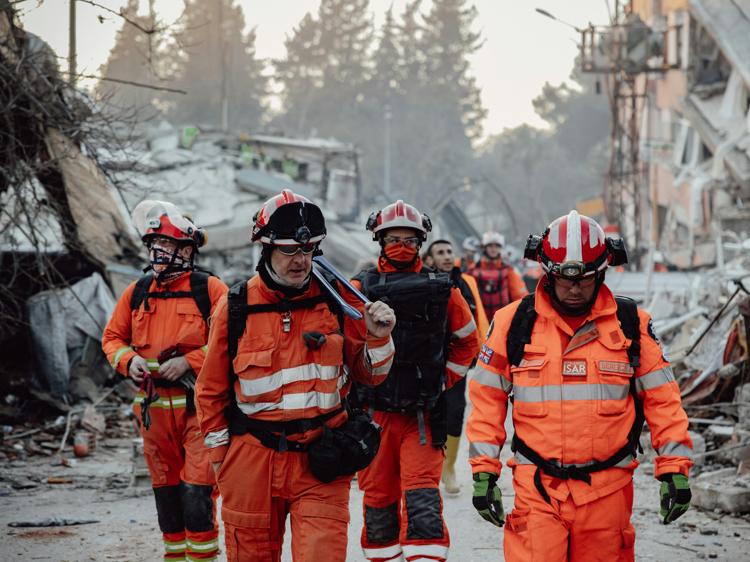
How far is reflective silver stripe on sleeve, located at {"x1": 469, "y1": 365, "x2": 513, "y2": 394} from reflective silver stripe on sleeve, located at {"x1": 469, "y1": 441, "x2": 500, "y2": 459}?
0.24 meters

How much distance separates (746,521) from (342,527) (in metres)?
4.29

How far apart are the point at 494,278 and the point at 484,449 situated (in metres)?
7.06

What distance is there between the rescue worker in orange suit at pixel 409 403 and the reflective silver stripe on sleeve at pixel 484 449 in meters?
1.40

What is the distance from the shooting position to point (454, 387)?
8.40 metres

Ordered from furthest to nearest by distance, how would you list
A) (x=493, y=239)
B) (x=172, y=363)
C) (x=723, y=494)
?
(x=493, y=239)
(x=723, y=494)
(x=172, y=363)

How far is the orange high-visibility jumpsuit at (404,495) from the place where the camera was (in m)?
5.57

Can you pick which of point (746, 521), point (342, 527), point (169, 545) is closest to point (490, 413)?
point (342, 527)

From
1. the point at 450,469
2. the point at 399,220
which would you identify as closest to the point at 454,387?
the point at 450,469

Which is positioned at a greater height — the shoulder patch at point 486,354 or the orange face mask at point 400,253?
the orange face mask at point 400,253

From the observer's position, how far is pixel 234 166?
36.4 meters

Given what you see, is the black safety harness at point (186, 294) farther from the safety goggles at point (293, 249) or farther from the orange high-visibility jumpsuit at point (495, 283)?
the orange high-visibility jumpsuit at point (495, 283)

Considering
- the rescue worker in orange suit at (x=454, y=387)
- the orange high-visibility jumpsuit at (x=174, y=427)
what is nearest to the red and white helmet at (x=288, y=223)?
the orange high-visibility jumpsuit at (x=174, y=427)

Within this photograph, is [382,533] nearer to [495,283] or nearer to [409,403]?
[409,403]

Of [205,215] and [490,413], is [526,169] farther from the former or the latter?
[490,413]
